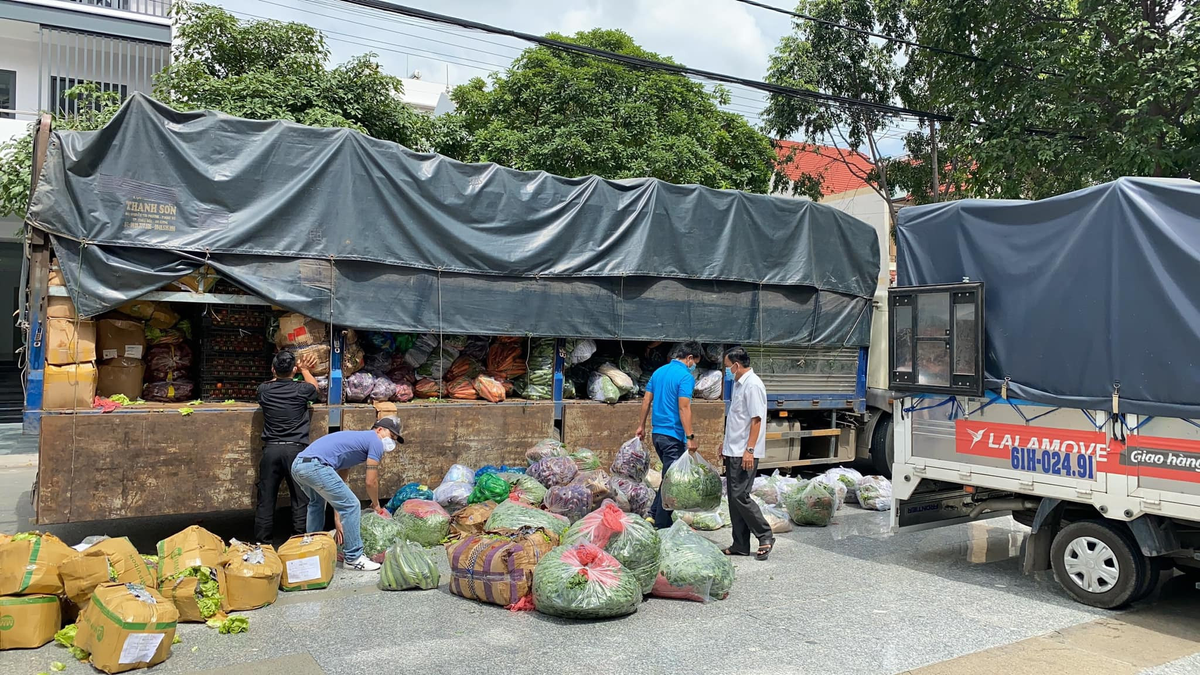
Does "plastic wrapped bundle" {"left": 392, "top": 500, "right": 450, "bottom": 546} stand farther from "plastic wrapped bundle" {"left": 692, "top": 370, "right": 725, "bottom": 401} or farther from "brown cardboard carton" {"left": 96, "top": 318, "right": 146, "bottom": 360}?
"plastic wrapped bundle" {"left": 692, "top": 370, "right": 725, "bottom": 401}

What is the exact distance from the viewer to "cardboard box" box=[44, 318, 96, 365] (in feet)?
19.7

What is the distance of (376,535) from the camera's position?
657 cm

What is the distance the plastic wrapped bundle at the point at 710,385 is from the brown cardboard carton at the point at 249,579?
5.27 metres

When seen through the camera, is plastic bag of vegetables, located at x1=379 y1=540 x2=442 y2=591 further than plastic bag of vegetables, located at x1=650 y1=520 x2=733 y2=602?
Yes

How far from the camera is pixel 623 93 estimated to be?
53.5 ft

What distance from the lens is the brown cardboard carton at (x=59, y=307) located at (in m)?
6.06

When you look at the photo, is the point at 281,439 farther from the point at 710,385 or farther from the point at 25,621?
the point at 710,385

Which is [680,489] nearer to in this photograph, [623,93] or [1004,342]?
[1004,342]

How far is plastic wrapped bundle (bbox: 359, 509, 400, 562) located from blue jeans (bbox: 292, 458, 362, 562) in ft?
0.44

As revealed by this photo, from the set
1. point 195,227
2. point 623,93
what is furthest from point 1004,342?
point 623,93

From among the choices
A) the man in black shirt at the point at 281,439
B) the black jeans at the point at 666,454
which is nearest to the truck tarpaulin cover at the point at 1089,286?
the black jeans at the point at 666,454

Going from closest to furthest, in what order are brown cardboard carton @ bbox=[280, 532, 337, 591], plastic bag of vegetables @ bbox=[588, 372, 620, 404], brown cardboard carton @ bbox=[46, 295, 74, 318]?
brown cardboard carton @ bbox=[280, 532, 337, 591]
brown cardboard carton @ bbox=[46, 295, 74, 318]
plastic bag of vegetables @ bbox=[588, 372, 620, 404]

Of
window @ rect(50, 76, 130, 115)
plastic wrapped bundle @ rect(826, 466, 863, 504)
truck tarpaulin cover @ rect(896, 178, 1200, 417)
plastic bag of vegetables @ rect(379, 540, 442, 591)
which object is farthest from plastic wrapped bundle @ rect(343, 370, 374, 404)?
window @ rect(50, 76, 130, 115)

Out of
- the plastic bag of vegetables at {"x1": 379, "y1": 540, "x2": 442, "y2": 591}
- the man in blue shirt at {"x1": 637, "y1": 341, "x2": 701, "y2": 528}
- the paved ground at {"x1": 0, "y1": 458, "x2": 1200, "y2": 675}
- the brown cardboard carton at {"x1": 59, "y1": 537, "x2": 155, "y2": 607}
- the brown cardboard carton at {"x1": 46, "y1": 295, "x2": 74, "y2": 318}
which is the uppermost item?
the brown cardboard carton at {"x1": 46, "y1": 295, "x2": 74, "y2": 318}
